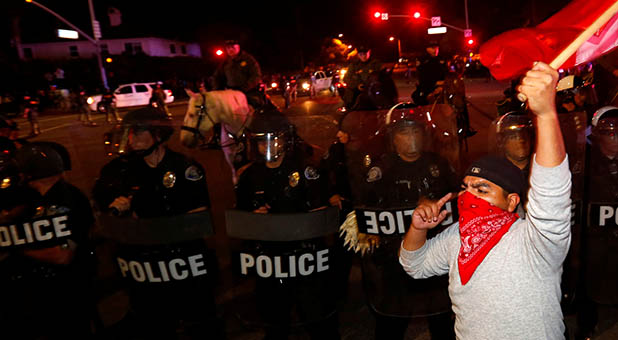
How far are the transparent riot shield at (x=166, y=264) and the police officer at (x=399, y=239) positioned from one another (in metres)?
1.25

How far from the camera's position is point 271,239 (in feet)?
11.9

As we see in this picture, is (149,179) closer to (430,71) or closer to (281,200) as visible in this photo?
(281,200)

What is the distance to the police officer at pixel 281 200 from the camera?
3762 millimetres

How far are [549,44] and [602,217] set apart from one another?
1600mm

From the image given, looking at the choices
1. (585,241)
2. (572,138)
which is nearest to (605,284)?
(585,241)

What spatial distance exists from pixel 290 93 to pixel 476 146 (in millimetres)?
16123

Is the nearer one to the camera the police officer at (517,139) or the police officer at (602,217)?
the police officer at (602,217)

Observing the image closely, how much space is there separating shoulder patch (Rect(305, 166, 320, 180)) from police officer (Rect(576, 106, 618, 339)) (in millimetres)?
1953

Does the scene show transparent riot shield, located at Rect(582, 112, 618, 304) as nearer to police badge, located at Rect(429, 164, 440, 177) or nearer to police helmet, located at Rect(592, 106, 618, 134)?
police helmet, located at Rect(592, 106, 618, 134)

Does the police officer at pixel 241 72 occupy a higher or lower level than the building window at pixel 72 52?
lower

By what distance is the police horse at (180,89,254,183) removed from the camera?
7789 millimetres

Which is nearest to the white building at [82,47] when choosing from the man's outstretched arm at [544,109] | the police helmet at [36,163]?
the police helmet at [36,163]

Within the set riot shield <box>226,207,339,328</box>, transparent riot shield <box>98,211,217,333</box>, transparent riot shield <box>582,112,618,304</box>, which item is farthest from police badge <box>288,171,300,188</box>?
transparent riot shield <box>582,112,618,304</box>

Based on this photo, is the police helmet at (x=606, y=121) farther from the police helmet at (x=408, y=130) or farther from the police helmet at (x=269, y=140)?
the police helmet at (x=269, y=140)
